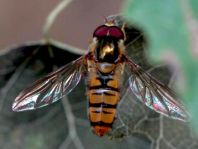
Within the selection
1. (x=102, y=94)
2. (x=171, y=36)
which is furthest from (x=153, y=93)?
(x=171, y=36)

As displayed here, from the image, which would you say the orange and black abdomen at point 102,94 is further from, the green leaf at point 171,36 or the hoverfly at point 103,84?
the green leaf at point 171,36

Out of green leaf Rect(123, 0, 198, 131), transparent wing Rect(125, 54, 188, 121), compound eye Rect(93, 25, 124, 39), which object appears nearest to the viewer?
green leaf Rect(123, 0, 198, 131)

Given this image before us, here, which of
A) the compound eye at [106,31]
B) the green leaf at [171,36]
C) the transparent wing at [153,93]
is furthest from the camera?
the compound eye at [106,31]

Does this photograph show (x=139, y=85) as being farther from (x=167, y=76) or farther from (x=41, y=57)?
(x=41, y=57)

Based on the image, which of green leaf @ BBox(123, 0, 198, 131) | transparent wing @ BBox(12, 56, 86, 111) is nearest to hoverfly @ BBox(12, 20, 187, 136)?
transparent wing @ BBox(12, 56, 86, 111)

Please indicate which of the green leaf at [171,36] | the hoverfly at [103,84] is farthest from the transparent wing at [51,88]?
the green leaf at [171,36]

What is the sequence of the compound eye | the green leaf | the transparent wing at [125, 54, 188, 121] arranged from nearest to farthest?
the green leaf < the transparent wing at [125, 54, 188, 121] < the compound eye

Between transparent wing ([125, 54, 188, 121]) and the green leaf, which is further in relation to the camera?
transparent wing ([125, 54, 188, 121])

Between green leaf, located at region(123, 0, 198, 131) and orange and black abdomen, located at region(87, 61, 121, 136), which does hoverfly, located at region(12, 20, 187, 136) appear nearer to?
orange and black abdomen, located at region(87, 61, 121, 136)
